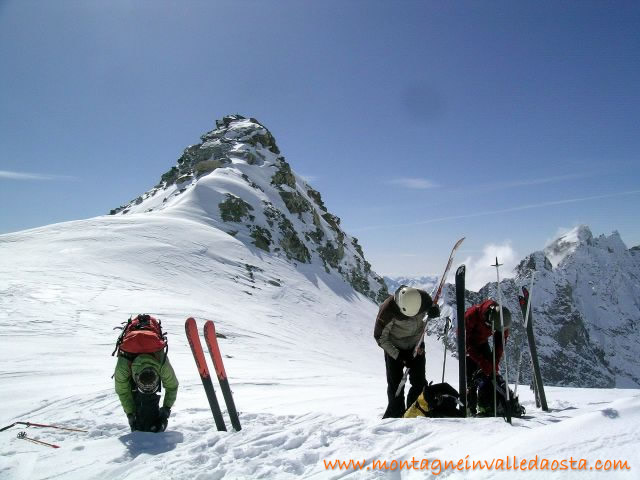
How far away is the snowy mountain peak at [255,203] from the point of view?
46281 mm

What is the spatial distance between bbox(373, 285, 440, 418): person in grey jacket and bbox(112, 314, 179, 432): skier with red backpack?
305cm

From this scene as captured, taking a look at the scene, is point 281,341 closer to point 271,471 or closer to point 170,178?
point 271,471

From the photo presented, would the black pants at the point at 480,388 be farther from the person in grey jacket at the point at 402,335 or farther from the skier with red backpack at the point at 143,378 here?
the skier with red backpack at the point at 143,378

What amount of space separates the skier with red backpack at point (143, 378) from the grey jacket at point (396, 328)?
3035 mm

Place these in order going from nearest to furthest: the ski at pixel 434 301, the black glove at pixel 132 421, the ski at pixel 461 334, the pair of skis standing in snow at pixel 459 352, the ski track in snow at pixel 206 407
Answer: the ski track in snow at pixel 206 407 → the black glove at pixel 132 421 → the pair of skis standing in snow at pixel 459 352 → the ski at pixel 461 334 → the ski at pixel 434 301

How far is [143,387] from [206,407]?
178 centimetres

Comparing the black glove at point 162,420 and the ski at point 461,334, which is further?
the ski at point 461,334

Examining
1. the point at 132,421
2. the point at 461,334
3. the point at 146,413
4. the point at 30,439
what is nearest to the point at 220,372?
the point at 146,413

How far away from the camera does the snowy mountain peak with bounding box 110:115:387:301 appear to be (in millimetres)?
46281

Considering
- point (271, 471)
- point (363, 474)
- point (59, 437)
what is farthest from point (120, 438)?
point (363, 474)

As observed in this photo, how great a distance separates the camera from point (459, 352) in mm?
5766

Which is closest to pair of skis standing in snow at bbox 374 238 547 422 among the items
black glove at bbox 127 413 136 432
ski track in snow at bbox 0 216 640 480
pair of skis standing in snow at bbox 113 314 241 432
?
ski track in snow at bbox 0 216 640 480

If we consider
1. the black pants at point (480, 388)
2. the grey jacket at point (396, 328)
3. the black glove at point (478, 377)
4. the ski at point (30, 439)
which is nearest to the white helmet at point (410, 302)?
the grey jacket at point (396, 328)

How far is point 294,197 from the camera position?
2566 inches
